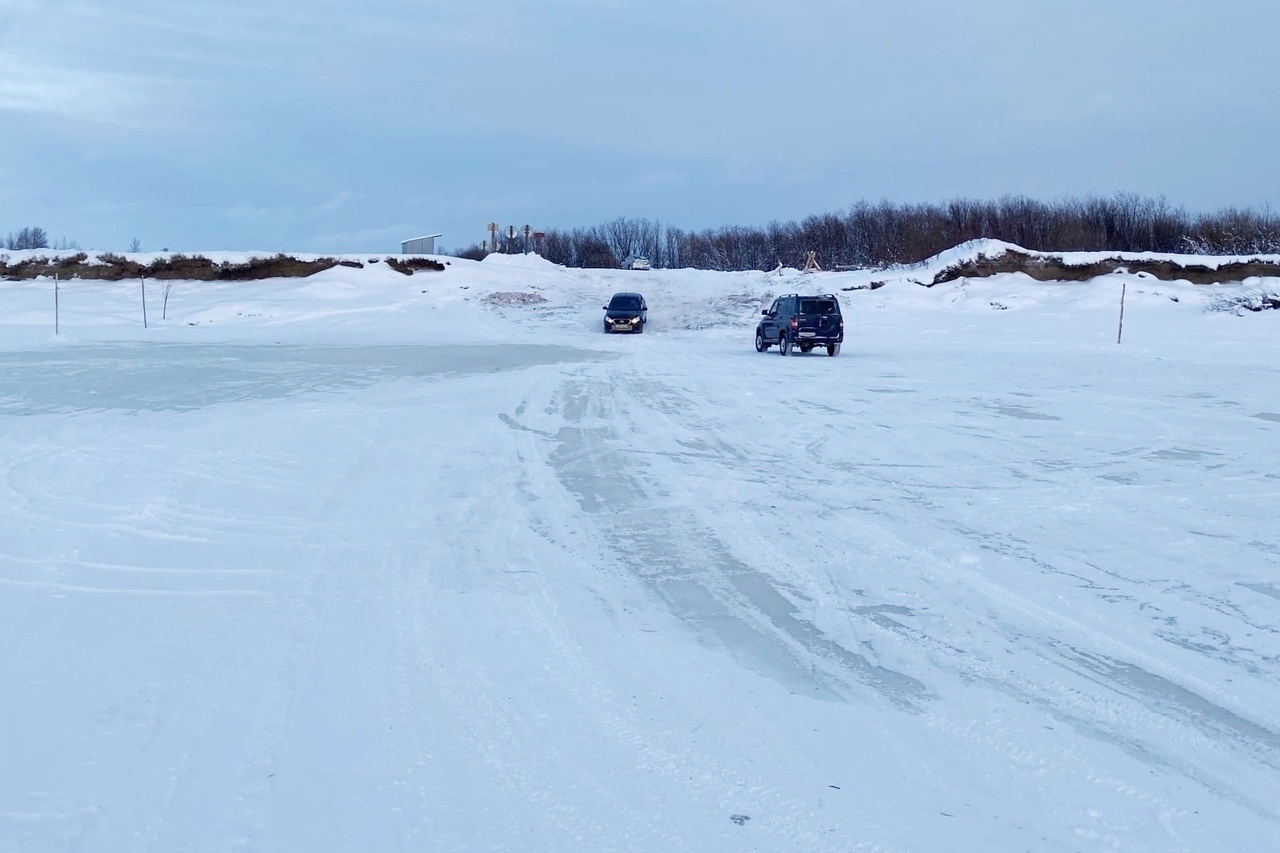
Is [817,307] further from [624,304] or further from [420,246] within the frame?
[420,246]

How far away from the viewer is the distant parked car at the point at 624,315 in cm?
4419

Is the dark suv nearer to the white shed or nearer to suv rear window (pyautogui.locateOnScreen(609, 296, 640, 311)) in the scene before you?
suv rear window (pyautogui.locateOnScreen(609, 296, 640, 311))

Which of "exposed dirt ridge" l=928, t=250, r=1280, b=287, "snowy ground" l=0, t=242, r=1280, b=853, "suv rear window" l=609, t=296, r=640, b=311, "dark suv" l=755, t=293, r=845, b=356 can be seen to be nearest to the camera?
"snowy ground" l=0, t=242, r=1280, b=853

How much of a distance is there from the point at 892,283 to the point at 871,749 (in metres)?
49.7

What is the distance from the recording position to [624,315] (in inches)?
1745

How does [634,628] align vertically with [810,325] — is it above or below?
below

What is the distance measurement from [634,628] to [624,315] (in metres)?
38.0

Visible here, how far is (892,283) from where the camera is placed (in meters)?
52.7

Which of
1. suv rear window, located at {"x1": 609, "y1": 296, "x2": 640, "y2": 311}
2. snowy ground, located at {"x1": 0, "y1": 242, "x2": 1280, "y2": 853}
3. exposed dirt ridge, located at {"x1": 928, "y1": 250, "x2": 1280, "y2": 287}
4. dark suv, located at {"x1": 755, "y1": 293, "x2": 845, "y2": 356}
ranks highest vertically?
exposed dirt ridge, located at {"x1": 928, "y1": 250, "x2": 1280, "y2": 287}

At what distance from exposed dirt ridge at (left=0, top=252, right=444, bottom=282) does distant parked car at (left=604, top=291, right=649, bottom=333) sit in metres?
20.2

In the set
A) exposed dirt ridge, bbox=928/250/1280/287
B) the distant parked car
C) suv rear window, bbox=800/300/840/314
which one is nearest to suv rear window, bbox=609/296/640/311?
the distant parked car

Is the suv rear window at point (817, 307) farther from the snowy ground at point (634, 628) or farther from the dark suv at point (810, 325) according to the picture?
the snowy ground at point (634, 628)

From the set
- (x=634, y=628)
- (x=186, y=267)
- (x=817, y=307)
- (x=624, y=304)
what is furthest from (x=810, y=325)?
(x=186, y=267)

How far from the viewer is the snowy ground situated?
443 centimetres
